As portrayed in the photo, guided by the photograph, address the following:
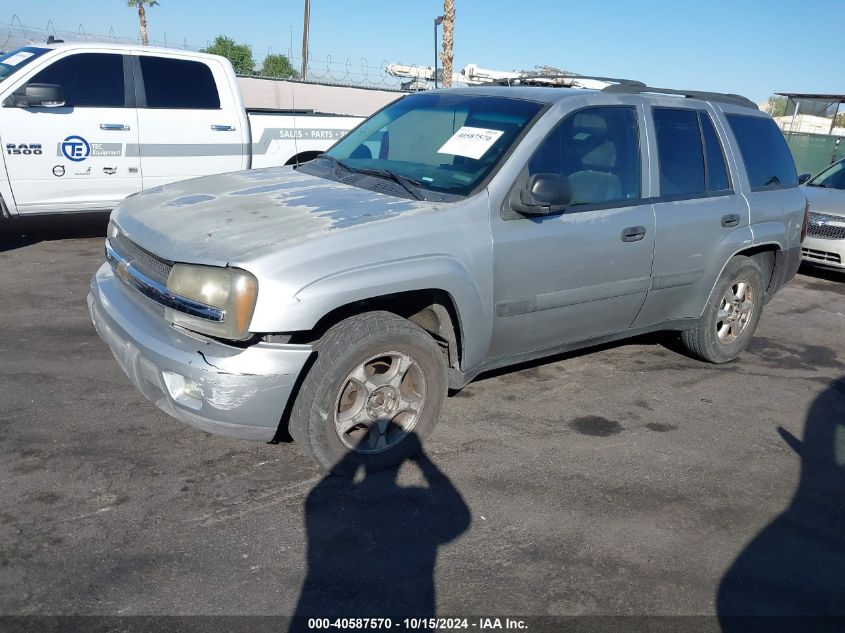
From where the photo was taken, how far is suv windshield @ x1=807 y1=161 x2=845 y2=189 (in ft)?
32.8

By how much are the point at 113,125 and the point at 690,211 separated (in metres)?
5.93

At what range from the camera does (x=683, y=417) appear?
4629 mm

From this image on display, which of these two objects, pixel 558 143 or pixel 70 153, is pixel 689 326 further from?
pixel 70 153

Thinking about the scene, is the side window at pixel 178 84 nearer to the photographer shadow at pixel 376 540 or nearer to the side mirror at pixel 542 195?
the side mirror at pixel 542 195

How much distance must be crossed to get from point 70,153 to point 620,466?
6361mm

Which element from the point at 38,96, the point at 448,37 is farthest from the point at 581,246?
the point at 448,37

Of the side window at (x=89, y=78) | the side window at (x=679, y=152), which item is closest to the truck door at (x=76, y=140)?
the side window at (x=89, y=78)

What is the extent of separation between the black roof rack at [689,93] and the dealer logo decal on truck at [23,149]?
5.73m

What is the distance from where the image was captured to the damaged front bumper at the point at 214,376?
3.08 meters

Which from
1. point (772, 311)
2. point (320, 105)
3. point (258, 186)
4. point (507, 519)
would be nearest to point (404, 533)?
point (507, 519)

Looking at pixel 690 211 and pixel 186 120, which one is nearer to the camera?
pixel 690 211

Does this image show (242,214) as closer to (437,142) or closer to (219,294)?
(219,294)

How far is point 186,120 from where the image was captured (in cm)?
810

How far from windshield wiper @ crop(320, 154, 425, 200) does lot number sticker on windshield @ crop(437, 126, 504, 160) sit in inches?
12.1
